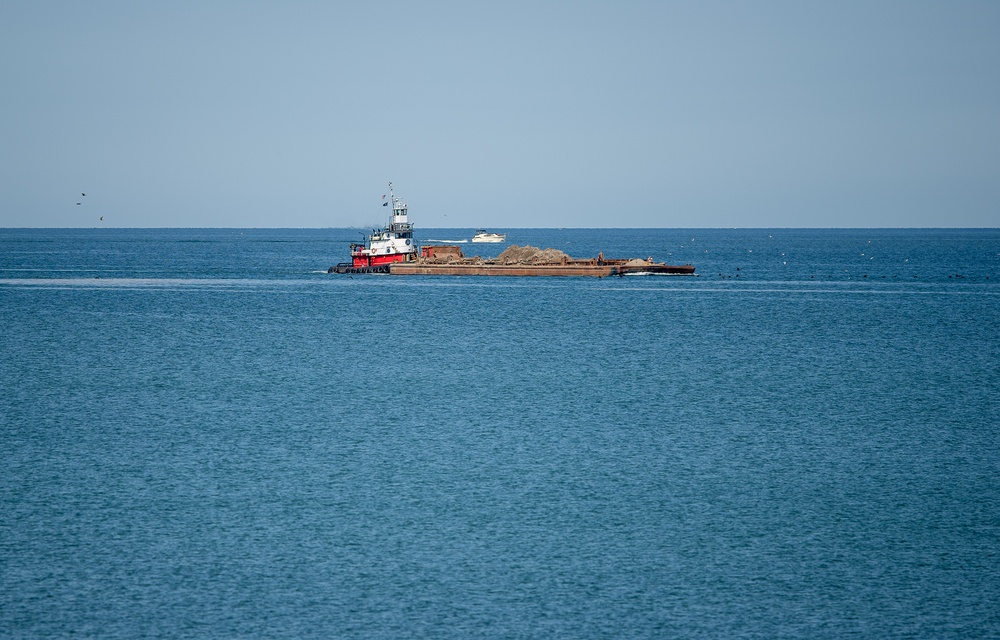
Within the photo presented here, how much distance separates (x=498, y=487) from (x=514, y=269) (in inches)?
4585

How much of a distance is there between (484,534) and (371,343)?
47.8 metres

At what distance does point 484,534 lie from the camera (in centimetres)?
2969

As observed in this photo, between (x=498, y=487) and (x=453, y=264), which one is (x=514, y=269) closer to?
(x=453, y=264)

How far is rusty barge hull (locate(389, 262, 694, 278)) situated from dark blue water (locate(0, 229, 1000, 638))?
71.1 meters

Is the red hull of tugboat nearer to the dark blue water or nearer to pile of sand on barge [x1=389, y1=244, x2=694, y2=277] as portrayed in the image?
pile of sand on barge [x1=389, y1=244, x2=694, y2=277]

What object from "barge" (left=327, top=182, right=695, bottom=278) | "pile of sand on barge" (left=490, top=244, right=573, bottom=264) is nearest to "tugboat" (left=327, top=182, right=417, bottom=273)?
"barge" (left=327, top=182, right=695, bottom=278)

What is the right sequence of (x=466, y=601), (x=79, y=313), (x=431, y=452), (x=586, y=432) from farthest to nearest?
(x=79, y=313), (x=586, y=432), (x=431, y=452), (x=466, y=601)

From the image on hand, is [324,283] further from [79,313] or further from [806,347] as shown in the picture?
[806,347]

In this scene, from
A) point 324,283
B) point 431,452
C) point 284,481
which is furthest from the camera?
point 324,283

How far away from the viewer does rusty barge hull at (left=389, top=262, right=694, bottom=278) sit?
150 metres

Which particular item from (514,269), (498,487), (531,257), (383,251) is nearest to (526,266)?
(514,269)

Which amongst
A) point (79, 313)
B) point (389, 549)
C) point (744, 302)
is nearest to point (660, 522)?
point (389, 549)

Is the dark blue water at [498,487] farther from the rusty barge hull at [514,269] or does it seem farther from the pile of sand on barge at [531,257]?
the pile of sand on barge at [531,257]

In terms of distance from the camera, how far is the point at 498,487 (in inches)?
1364
